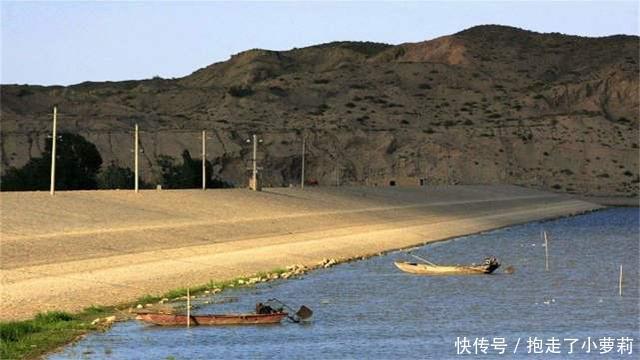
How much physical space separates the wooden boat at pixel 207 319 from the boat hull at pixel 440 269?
55.8 ft

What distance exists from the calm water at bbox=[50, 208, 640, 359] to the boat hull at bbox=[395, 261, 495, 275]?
20.7 inches

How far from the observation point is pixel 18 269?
37562 mm

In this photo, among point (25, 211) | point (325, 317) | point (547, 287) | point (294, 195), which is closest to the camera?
point (325, 317)

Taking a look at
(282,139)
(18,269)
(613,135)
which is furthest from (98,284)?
(613,135)

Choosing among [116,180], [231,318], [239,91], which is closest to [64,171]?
[116,180]

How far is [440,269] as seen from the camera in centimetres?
4931

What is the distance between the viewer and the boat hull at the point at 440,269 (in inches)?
1937

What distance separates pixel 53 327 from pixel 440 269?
21.7 meters

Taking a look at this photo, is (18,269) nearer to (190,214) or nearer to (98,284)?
(98,284)

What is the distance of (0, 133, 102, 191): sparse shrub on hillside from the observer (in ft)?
297

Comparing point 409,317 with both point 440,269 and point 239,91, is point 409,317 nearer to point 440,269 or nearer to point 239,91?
point 440,269

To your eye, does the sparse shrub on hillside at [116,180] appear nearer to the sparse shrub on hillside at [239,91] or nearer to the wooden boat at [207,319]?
the wooden boat at [207,319]

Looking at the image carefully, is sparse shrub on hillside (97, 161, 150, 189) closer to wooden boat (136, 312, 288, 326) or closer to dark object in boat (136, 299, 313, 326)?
dark object in boat (136, 299, 313, 326)

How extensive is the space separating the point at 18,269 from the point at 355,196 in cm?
6337
